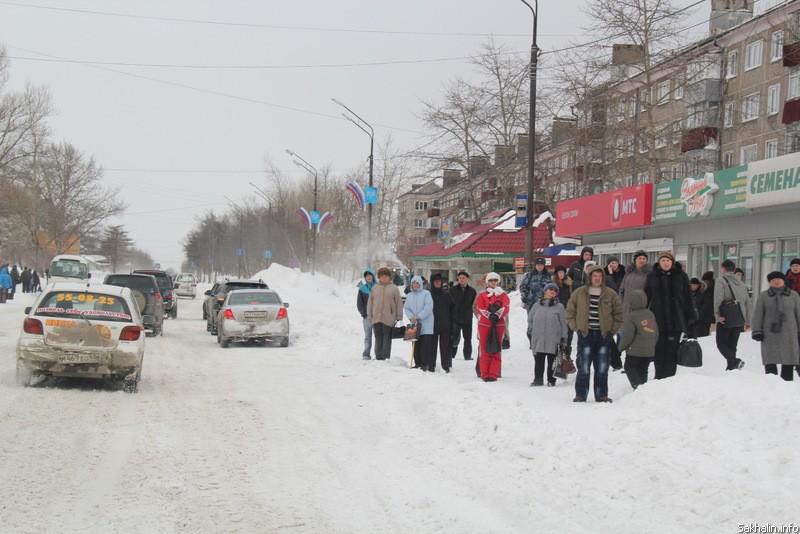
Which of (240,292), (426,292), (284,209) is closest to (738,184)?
(426,292)

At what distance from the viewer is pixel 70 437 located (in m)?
8.52

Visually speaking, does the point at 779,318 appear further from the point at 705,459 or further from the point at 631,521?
the point at 631,521

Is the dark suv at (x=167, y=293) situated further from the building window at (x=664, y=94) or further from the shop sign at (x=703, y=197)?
the building window at (x=664, y=94)

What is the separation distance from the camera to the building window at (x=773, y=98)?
39.6m

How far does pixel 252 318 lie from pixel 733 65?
3281 centimetres

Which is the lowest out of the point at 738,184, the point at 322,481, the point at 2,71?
the point at 322,481

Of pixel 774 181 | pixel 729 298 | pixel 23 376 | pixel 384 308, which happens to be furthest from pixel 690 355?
pixel 774 181

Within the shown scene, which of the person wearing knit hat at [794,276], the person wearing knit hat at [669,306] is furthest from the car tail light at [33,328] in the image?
the person wearing knit hat at [794,276]

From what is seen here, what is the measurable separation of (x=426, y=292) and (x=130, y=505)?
358 inches

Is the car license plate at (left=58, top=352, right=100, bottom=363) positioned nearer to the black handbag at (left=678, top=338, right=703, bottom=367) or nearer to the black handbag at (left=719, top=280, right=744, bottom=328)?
the black handbag at (left=678, top=338, right=703, bottom=367)

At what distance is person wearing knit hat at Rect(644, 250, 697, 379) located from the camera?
10891 mm

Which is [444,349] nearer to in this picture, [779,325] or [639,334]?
[639,334]

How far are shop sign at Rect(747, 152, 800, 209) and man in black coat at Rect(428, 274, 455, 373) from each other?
27.5 feet

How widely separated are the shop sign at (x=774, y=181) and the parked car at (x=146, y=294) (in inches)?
607
